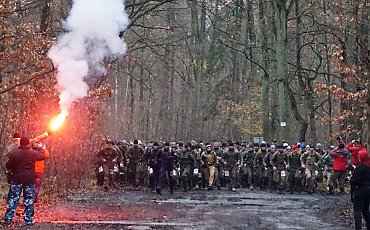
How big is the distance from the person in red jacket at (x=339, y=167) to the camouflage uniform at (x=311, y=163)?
93cm

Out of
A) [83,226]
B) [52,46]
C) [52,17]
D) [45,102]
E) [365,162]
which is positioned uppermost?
[52,17]

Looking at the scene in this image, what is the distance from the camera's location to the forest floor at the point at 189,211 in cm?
1477

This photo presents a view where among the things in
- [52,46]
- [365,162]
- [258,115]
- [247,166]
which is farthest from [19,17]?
[258,115]

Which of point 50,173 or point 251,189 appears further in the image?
point 251,189

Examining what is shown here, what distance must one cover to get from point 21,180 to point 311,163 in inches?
578

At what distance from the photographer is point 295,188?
26.0m

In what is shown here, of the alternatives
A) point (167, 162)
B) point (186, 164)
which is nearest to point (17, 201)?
point (167, 162)

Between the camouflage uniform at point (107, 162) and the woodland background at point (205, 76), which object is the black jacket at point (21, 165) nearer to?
the woodland background at point (205, 76)

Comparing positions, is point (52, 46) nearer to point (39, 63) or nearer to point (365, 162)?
point (39, 63)

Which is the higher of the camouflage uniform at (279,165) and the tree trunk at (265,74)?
the tree trunk at (265,74)

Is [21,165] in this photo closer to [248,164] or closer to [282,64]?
[248,164]

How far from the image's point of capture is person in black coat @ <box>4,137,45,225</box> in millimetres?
14125

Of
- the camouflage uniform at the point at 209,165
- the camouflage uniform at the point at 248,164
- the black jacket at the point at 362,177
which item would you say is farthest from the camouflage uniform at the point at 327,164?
the black jacket at the point at 362,177

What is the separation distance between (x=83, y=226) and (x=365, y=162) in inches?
263
